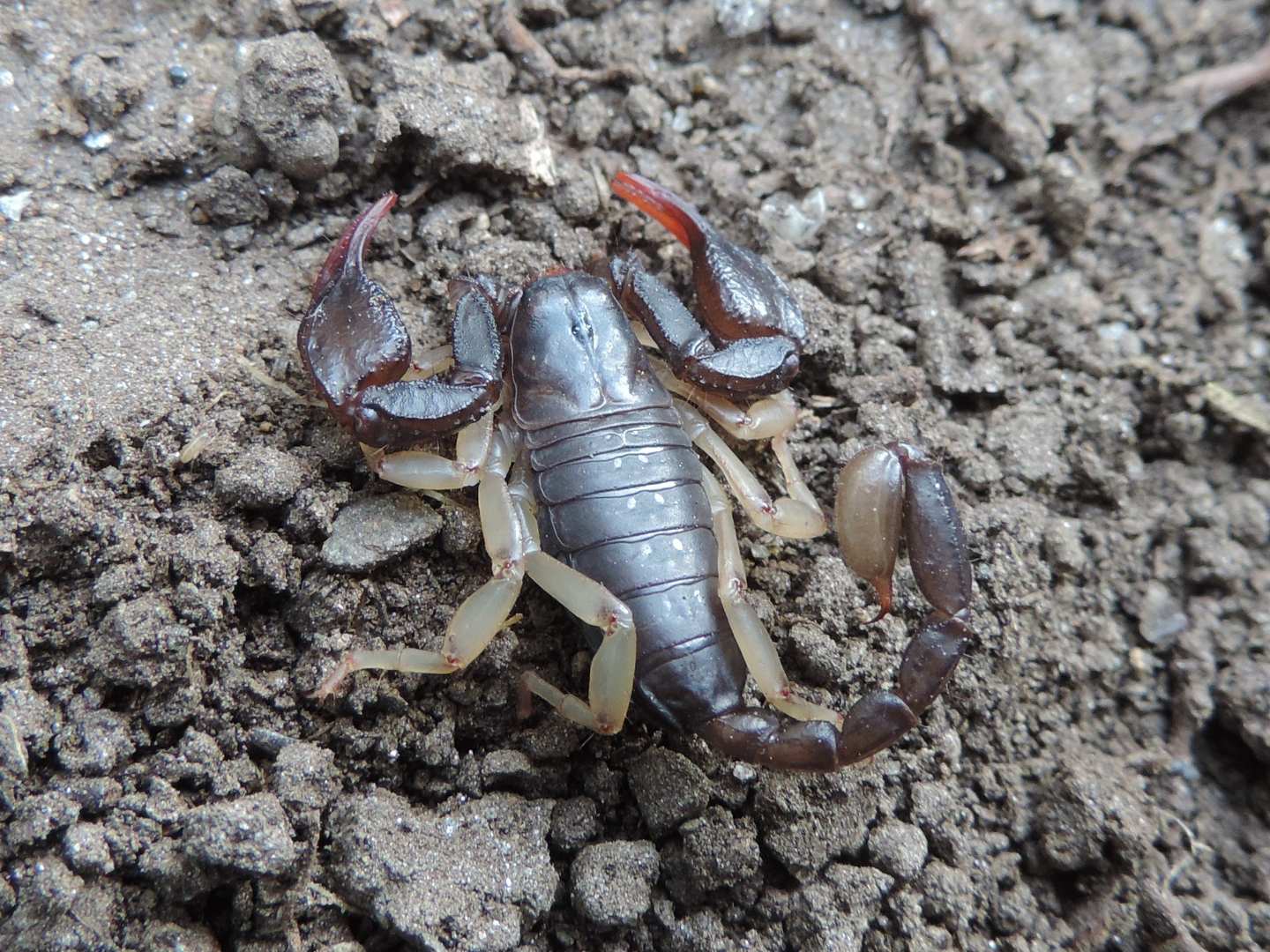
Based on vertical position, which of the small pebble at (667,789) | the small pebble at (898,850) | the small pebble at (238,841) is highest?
the small pebble at (238,841)

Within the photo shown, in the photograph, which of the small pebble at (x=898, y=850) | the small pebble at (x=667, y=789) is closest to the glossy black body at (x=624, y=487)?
the small pebble at (x=667, y=789)

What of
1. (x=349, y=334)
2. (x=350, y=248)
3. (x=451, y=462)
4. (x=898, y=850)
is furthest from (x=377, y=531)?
(x=898, y=850)

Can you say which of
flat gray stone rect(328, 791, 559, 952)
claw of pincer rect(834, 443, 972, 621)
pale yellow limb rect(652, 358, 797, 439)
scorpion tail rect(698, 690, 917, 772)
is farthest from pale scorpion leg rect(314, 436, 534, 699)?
claw of pincer rect(834, 443, 972, 621)

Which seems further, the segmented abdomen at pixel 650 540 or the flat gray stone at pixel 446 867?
the segmented abdomen at pixel 650 540

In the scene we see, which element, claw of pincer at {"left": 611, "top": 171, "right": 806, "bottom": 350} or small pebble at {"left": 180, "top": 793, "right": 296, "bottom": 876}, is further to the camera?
claw of pincer at {"left": 611, "top": 171, "right": 806, "bottom": 350}

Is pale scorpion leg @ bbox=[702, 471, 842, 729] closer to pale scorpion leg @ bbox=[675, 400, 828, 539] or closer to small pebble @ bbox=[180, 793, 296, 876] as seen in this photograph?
pale scorpion leg @ bbox=[675, 400, 828, 539]

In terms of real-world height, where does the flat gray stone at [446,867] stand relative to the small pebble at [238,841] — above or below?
below

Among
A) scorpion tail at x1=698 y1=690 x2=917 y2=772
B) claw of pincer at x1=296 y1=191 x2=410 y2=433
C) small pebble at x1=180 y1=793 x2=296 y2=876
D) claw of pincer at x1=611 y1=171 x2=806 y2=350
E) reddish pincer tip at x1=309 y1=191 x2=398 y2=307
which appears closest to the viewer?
small pebble at x1=180 y1=793 x2=296 y2=876

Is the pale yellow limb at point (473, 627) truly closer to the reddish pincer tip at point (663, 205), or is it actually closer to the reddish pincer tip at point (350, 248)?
the reddish pincer tip at point (350, 248)
